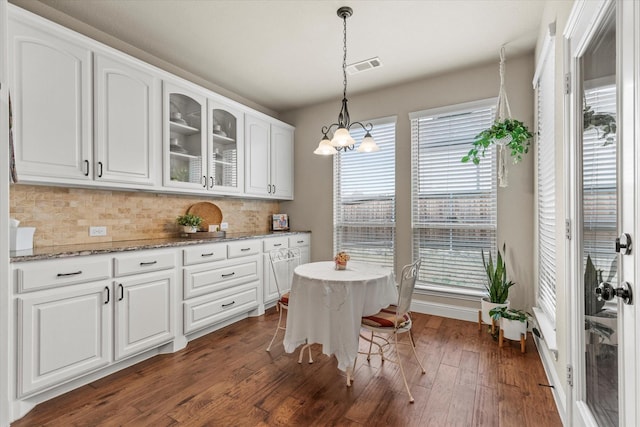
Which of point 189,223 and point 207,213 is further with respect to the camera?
point 207,213

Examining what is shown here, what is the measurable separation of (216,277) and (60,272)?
4.21 feet

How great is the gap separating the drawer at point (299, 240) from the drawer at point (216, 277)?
66cm

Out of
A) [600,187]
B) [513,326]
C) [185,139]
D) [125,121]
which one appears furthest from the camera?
[185,139]

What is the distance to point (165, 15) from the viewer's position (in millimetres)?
2457

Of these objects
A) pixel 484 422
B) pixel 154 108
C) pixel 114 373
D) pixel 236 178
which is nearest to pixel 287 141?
pixel 236 178

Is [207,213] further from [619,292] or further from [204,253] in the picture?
[619,292]

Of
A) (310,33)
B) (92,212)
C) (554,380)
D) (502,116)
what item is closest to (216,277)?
(92,212)

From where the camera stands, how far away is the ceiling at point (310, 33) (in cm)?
237

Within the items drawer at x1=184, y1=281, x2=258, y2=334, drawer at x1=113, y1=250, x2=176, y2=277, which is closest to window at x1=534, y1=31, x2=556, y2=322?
drawer at x1=184, y1=281, x2=258, y2=334

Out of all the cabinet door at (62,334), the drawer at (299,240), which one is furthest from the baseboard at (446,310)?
the cabinet door at (62,334)

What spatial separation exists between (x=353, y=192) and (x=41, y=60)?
3232 millimetres

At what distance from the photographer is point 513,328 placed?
270 centimetres

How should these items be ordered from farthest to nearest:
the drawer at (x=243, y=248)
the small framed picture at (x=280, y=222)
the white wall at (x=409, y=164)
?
the small framed picture at (x=280, y=222) < the drawer at (x=243, y=248) < the white wall at (x=409, y=164)

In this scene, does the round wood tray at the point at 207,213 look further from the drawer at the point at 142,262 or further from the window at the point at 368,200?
the window at the point at 368,200
